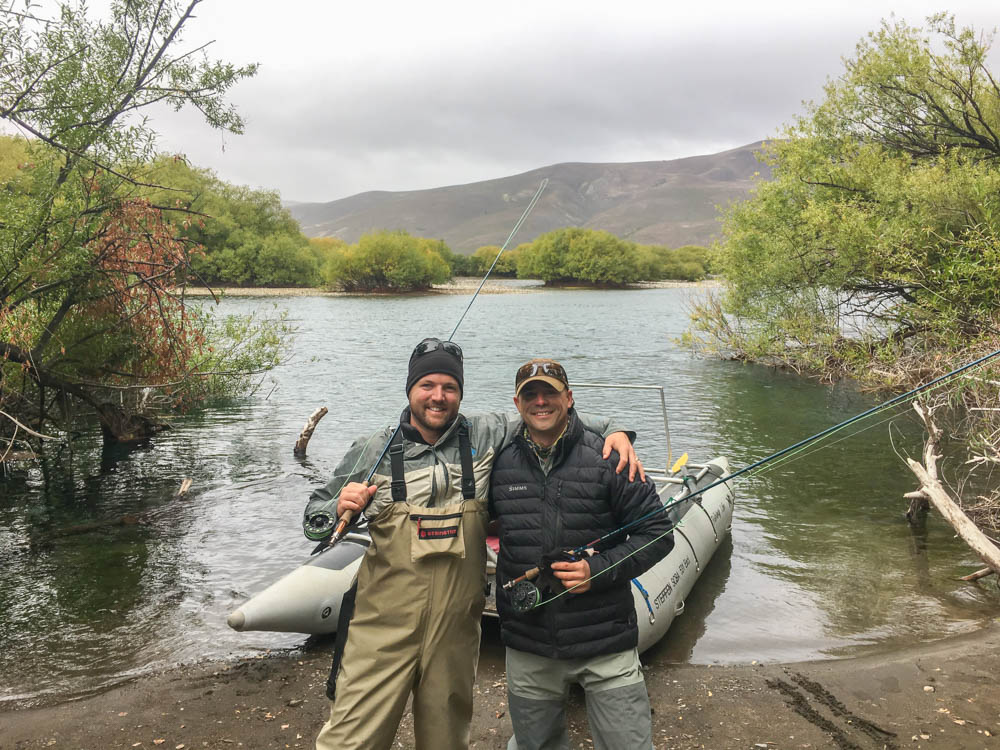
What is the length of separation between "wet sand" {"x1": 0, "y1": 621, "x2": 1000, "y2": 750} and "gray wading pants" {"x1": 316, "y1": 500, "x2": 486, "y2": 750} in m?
1.98

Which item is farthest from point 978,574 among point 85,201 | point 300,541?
point 85,201

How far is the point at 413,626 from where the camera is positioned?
307cm

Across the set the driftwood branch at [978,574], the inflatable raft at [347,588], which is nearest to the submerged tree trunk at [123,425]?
the inflatable raft at [347,588]

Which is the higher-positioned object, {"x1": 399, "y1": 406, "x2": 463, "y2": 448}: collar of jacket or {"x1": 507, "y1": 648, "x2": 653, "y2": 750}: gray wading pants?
{"x1": 399, "y1": 406, "x2": 463, "y2": 448}: collar of jacket

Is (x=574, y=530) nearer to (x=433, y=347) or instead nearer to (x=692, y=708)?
(x=433, y=347)

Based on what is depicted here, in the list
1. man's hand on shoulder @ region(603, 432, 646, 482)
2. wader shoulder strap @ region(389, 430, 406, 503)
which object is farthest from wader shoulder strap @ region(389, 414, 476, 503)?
man's hand on shoulder @ region(603, 432, 646, 482)

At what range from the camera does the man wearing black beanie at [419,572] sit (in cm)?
306

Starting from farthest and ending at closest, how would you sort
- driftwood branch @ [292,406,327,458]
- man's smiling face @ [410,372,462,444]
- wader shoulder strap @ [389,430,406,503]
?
driftwood branch @ [292,406,327,458] < man's smiling face @ [410,372,462,444] < wader shoulder strap @ [389,430,406,503]

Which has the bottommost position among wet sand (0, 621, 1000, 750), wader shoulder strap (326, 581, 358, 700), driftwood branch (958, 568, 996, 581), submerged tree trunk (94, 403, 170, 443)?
driftwood branch (958, 568, 996, 581)

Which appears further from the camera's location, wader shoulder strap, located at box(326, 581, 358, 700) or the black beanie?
the black beanie

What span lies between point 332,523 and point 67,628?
5532 mm

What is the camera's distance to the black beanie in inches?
131

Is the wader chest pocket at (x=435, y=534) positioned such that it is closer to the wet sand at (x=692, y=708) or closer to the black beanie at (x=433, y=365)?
the black beanie at (x=433, y=365)

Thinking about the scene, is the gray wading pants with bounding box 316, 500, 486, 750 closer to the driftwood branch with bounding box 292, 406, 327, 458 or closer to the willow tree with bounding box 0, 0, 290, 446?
the willow tree with bounding box 0, 0, 290, 446
